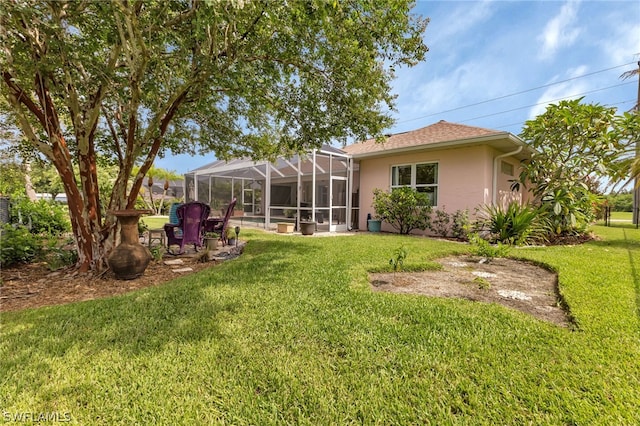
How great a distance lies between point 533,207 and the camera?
345 inches

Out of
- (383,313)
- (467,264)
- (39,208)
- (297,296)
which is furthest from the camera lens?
(39,208)

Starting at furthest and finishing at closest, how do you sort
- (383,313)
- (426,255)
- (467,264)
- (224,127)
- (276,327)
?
1. (224,127)
2. (426,255)
3. (467,264)
4. (383,313)
5. (276,327)

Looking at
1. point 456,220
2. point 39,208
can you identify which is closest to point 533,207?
point 456,220

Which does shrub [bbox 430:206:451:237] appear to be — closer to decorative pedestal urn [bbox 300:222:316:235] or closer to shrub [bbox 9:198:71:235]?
decorative pedestal urn [bbox 300:222:316:235]

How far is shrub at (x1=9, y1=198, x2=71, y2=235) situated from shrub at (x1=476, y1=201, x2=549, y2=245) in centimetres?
1259

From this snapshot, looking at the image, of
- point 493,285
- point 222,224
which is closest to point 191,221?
point 222,224

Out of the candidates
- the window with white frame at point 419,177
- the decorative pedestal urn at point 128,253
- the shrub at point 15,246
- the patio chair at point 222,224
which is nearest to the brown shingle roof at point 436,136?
the window with white frame at point 419,177

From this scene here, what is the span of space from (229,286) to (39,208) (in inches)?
367

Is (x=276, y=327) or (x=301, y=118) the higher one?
(x=301, y=118)

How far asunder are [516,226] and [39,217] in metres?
13.9

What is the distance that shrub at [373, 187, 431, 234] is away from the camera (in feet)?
31.9

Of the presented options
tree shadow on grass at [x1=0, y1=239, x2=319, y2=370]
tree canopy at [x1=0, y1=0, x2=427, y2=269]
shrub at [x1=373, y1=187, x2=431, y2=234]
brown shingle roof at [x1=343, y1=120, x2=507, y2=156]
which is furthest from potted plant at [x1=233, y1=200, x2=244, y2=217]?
tree shadow on grass at [x1=0, y1=239, x2=319, y2=370]

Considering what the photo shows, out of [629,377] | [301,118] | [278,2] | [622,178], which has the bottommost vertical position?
[629,377]

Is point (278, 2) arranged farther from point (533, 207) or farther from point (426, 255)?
point (533, 207)
